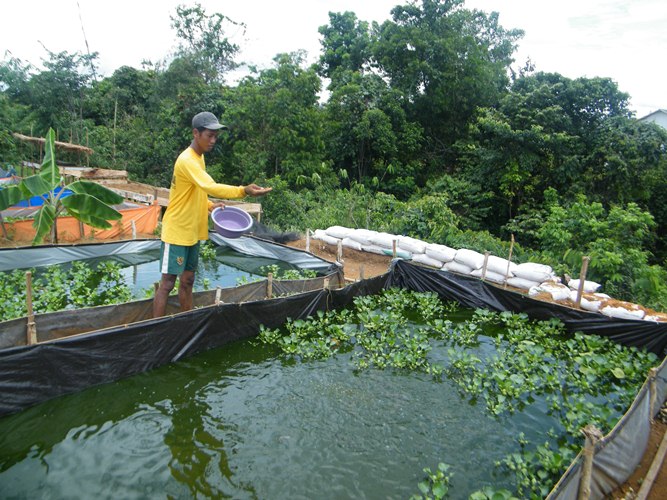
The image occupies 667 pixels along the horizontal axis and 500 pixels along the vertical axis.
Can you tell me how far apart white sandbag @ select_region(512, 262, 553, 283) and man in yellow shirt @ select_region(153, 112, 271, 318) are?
5.02 meters

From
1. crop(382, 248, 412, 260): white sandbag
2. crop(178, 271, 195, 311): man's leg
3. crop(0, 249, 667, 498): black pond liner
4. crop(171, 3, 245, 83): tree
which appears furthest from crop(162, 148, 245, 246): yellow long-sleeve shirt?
crop(171, 3, 245, 83): tree

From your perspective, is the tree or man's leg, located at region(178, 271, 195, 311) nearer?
man's leg, located at region(178, 271, 195, 311)

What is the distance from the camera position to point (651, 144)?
1063 centimetres

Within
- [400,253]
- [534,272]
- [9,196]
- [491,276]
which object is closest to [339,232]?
[400,253]

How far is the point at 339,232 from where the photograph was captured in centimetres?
923

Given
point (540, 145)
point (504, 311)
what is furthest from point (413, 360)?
point (540, 145)

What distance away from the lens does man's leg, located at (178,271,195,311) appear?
443 cm

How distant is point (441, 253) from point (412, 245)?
59 cm

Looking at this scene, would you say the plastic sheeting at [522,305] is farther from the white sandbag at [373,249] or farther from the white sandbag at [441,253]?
the white sandbag at [373,249]

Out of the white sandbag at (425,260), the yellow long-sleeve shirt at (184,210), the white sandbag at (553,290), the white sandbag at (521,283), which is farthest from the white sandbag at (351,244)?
the yellow long-sleeve shirt at (184,210)

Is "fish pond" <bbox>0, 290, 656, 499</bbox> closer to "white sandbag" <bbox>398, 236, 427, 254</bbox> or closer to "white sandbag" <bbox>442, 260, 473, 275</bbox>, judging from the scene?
"white sandbag" <bbox>442, 260, 473, 275</bbox>

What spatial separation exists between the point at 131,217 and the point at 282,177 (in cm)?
526

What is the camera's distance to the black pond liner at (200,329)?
3.38m

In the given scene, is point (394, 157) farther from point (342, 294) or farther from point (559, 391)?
point (559, 391)
